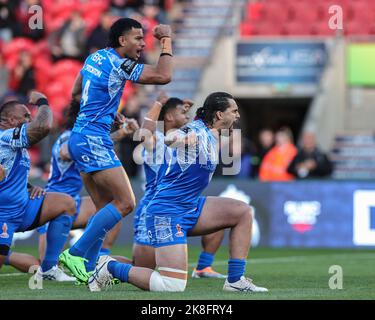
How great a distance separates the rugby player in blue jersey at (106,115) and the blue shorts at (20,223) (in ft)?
2.96

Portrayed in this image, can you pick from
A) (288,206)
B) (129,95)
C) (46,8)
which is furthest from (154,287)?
(46,8)

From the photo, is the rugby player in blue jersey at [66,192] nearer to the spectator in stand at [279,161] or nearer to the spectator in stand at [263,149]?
the spectator in stand at [279,161]

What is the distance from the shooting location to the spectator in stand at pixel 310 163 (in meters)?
17.8

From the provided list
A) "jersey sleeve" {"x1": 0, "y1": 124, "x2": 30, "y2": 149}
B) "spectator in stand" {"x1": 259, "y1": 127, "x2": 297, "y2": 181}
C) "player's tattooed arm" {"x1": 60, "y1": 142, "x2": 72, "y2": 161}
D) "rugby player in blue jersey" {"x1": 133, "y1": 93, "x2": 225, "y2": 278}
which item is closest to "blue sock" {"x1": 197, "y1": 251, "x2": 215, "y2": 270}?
"rugby player in blue jersey" {"x1": 133, "y1": 93, "x2": 225, "y2": 278}

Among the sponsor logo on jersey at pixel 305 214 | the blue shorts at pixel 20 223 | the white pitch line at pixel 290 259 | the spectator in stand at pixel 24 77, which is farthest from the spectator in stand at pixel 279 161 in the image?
the blue shorts at pixel 20 223

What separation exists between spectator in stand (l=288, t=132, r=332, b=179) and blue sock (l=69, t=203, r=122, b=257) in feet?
29.5

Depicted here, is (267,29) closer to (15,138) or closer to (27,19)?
(27,19)

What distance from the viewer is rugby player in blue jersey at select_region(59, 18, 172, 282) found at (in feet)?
29.7

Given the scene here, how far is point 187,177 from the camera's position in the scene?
29.4 ft

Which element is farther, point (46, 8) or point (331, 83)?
point (46, 8)

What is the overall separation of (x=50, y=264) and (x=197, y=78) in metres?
10.8

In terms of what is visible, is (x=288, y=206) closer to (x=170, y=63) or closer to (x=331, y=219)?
(x=331, y=219)

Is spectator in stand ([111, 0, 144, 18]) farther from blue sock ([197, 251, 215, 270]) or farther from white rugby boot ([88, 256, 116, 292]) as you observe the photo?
white rugby boot ([88, 256, 116, 292])

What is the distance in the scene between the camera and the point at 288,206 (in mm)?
16984
